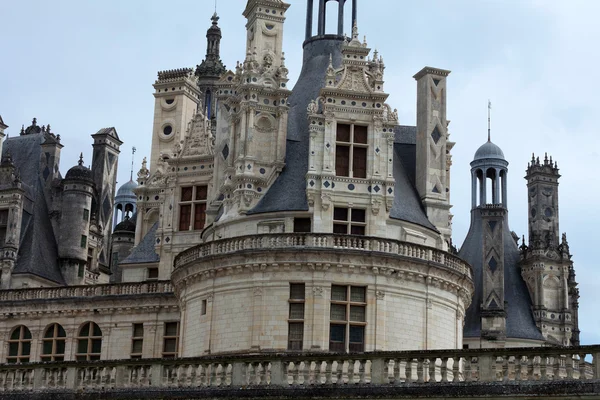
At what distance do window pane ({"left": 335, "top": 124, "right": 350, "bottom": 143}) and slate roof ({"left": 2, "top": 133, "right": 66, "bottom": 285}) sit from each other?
657 inches

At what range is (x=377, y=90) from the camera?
37469mm

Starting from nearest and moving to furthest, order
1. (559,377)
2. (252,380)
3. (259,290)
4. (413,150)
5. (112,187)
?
(559,377)
(252,380)
(259,290)
(413,150)
(112,187)

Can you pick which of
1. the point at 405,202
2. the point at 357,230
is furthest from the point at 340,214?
the point at 405,202

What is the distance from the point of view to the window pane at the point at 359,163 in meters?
37.0

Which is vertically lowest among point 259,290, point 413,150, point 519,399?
point 519,399

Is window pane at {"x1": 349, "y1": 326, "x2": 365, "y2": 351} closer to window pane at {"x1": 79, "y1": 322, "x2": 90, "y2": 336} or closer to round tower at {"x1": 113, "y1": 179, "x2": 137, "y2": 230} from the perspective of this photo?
window pane at {"x1": 79, "y1": 322, "x2": 90, "y2": 336}

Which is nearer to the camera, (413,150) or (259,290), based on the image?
(259,290)

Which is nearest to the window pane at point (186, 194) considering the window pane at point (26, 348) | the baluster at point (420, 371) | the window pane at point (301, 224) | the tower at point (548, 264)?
the window pane at point (301, 224)

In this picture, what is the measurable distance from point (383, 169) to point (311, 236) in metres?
4.01

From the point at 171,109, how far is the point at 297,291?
16.1 m

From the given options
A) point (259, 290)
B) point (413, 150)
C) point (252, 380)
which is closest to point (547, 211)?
point (413, 150)

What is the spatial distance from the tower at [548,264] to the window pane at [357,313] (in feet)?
73.7

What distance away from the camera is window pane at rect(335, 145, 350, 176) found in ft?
121

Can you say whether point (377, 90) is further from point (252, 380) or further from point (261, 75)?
point (252, 380)
